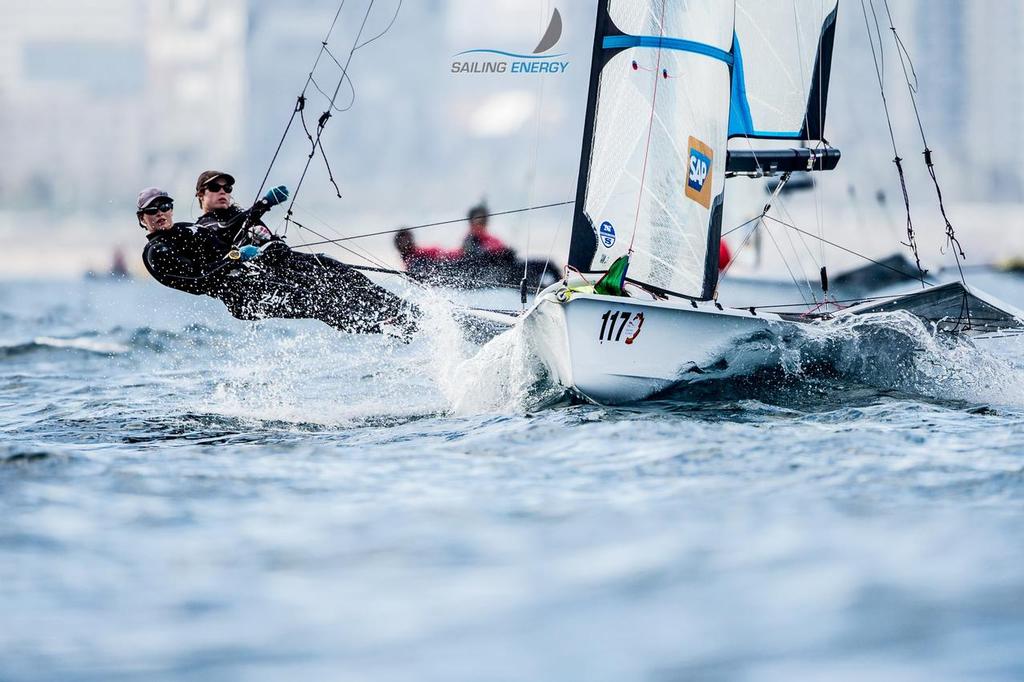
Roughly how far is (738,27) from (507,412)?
449 cm

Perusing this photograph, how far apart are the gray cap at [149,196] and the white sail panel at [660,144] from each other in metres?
2.75

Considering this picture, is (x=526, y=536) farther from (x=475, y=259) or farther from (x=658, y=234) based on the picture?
(x=475, y=259)

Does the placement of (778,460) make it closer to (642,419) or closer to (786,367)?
(642,419)

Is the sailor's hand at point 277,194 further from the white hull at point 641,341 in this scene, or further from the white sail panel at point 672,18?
the white sail panel at point 672,18

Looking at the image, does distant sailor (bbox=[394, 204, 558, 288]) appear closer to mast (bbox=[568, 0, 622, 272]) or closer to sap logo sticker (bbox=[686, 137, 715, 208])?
mast (bbox=[568, 0, 622, 272])

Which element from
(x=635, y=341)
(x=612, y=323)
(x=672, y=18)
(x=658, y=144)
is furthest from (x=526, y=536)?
(x=672, y=18)

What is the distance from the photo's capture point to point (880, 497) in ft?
14.3

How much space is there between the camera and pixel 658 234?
778 centimetres

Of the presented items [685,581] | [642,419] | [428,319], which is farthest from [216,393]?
[685,581]

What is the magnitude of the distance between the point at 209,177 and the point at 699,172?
3210 mm

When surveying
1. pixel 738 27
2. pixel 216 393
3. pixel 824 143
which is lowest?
pixel 216 393

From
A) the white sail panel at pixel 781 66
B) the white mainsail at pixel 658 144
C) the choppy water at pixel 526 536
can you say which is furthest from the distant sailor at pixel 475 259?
the choppy water at pixel 526 536

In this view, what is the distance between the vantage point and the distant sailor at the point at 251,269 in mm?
7152

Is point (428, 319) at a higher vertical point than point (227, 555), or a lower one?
higher
